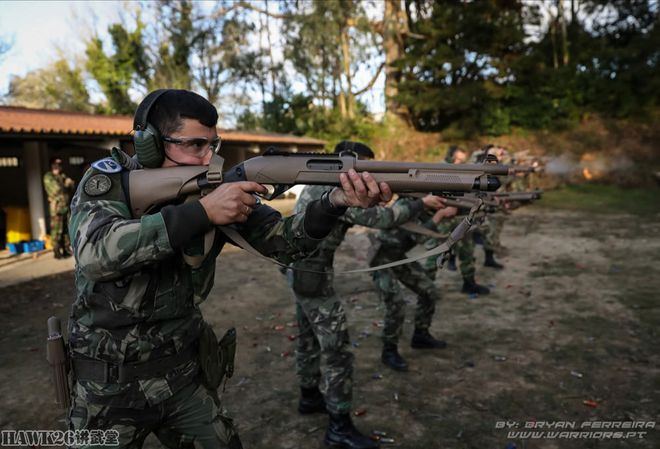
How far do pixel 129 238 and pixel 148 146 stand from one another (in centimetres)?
53

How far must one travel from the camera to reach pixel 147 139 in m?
2.05

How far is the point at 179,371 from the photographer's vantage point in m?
2.13

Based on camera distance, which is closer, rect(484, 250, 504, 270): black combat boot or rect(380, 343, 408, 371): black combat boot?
rect(380, 343, 408, 371): black combat boot

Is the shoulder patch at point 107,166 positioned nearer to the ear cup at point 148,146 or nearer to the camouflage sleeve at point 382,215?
the ear cup at point 148,146

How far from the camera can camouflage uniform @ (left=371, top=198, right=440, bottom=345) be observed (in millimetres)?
4773

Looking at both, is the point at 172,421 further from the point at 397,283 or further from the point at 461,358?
the point at 461,358

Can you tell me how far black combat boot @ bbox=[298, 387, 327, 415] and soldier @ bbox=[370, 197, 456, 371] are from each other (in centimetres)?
102

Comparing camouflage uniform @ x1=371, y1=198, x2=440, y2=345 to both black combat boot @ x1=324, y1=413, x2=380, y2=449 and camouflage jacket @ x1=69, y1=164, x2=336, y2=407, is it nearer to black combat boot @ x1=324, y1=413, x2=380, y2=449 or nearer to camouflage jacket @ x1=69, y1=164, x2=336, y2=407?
black combat boot @ x1=324, y1=413, x2=380, y2=449

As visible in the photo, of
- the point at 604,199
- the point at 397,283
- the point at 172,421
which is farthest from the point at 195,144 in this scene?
the point at 604,199

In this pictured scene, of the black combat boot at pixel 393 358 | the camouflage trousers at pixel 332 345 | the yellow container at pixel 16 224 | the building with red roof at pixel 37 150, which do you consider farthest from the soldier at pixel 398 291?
the yellow container at pixel 16 224

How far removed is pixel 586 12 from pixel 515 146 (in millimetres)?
10927

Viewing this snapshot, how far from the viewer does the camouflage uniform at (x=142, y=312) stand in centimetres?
175

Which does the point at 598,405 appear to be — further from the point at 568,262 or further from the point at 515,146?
the point at 515,146

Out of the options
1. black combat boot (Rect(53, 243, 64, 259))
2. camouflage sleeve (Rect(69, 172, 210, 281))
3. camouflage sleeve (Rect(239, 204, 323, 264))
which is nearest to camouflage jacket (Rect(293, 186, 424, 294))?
camouflage sleeve (Rect(239, 204, 323, 264))
